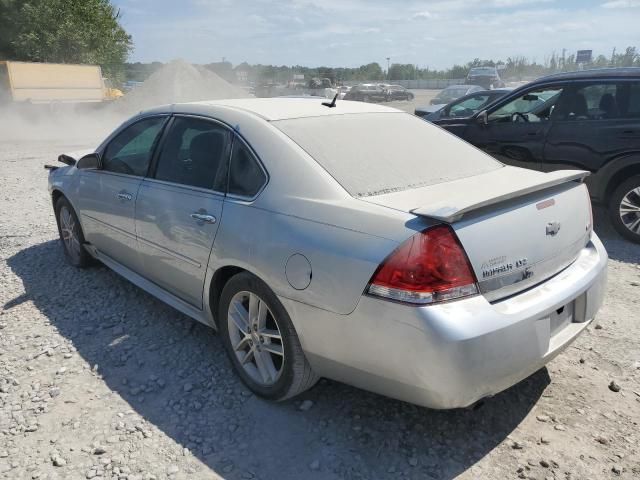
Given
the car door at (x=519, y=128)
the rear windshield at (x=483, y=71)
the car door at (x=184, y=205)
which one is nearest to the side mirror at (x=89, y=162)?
the car door at (x=184, y=205)

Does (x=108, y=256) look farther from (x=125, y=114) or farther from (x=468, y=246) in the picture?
(x=125, y=114)

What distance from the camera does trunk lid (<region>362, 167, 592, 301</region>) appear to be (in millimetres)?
2270

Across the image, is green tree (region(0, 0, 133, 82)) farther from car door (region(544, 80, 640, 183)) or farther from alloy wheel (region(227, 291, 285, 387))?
alloy wheel (region(227, 291, 285, 387))

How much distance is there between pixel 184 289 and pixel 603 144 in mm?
4612

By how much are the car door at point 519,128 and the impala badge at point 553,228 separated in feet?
12.4

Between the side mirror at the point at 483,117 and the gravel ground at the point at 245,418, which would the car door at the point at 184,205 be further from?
the side mirror at the point at 483,117

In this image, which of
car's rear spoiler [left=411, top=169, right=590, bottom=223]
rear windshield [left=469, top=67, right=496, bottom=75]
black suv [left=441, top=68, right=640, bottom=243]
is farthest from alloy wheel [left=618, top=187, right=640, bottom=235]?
rear windshield [left=469, top=67, right=496, bottom=75]

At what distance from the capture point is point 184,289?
336cm

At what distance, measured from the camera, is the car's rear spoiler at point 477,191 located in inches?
88.0

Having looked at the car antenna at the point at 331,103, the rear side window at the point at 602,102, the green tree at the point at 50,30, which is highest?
the green tree at the point at 50,30

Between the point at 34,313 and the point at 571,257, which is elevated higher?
the point at 571,257

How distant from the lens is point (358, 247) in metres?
2.31

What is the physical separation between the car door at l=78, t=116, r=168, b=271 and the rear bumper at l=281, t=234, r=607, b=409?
1.80 metres

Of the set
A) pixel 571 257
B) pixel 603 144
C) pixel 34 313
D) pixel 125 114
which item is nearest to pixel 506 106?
pixel 603 144
